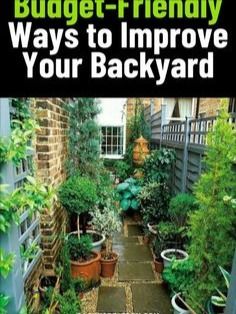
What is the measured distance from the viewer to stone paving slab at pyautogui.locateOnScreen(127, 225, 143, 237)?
14.6 feet

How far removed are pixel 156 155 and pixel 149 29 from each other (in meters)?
3.33

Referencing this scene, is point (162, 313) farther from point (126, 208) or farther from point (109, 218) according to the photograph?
point (126, 208)

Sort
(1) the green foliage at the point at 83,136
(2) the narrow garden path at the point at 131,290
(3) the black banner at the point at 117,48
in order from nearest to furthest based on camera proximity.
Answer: (3) the black banner at the point at 117,48
(2) the narrow garden path at the point at 131,290
(1) the green foliage at the point at 83,136

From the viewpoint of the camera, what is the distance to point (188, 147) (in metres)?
3.55

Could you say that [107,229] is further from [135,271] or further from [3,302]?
[3,302]

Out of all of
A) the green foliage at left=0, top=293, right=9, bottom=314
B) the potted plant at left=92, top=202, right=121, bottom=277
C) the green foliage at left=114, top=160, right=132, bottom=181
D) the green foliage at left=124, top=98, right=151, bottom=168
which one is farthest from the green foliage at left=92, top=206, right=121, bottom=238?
the green foliage at left=124, top=98, right=151, bottom=168

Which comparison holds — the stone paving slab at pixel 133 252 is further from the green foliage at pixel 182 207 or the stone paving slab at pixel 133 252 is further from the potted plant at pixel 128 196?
the potted plant at pixel 128 196

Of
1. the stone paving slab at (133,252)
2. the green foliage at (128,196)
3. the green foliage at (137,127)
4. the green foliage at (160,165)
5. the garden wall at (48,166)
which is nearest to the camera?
the garden wall at (48,166)

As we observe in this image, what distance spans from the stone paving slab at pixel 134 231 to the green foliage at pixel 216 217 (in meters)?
2.51

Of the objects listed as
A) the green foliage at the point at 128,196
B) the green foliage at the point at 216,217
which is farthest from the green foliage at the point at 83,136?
the green foliage at the point at 216,217

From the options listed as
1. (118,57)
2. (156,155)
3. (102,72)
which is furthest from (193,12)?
(156,155)

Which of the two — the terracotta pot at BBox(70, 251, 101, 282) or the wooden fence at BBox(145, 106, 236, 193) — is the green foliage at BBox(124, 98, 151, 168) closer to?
the wooden fence at BBox(145, 106, 236, 193)

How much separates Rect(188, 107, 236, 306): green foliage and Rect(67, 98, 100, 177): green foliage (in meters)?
2.14

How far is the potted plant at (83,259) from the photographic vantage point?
2764 mm
